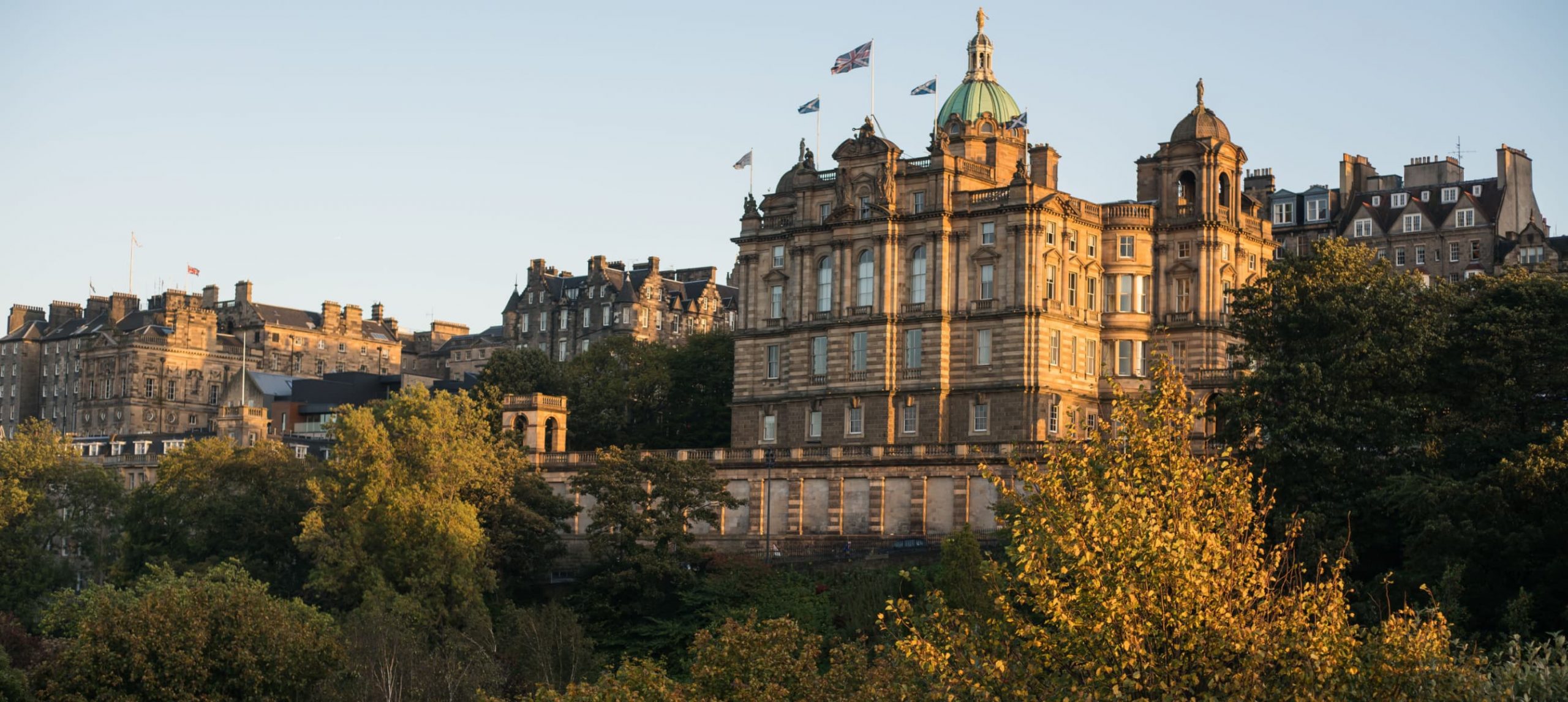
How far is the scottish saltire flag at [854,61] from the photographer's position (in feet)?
347

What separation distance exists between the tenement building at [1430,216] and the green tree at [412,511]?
5700cm

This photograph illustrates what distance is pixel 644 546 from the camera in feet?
306

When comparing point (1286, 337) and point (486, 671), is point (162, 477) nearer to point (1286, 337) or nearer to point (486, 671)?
point (486, 671)

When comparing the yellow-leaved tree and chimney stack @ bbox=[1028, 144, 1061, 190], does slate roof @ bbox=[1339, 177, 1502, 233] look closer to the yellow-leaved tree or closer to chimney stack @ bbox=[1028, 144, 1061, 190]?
chimney stack @ bbox=[1028, 144, 1061, 190]

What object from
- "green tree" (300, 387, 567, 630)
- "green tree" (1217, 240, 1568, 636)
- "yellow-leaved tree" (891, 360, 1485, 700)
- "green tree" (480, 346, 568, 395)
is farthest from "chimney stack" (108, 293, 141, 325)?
"yellow-leaved tree" (891, 360, 1485, 700)

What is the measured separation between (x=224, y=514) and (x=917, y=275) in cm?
3608

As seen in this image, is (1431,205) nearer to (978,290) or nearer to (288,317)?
(978,290)

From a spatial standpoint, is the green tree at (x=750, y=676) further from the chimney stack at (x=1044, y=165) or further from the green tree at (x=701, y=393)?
Answer: the green tree at (x=701, y=393)

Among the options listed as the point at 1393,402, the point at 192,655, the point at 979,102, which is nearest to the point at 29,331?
the point at 979,102

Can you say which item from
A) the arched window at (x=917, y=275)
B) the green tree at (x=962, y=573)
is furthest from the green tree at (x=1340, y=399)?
the arched window at (x=917, y=275)

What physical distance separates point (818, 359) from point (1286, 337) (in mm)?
30344

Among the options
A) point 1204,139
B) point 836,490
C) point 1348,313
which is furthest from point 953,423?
point 1348,313

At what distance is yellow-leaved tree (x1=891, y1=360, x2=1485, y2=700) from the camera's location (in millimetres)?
36312

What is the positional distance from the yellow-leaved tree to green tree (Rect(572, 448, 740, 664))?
160ft
